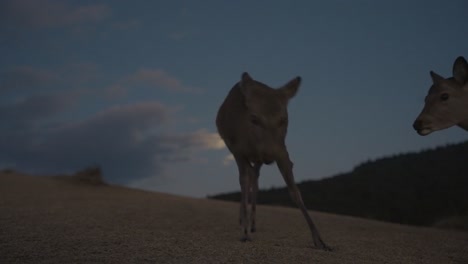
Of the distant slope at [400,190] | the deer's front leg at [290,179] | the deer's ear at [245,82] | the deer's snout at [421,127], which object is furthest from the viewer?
the distant slope at [400,190]

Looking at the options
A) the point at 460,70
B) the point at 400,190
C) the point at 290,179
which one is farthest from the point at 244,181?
the point at 400,190

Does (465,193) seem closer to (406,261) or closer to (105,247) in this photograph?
(406,261)

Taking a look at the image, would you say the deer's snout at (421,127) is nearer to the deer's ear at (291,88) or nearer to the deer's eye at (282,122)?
the deer's ear at (291,88)

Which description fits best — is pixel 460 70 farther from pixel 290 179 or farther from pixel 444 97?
pixel 290 179

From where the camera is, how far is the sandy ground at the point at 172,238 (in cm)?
589

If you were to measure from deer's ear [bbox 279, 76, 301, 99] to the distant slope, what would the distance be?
9309 mm

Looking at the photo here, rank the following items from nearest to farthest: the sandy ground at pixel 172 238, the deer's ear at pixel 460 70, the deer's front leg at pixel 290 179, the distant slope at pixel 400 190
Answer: the sandy ground at pixel 172 238
the deer's front leg at pixel 290 179
the deer's ear at pixel 460 70
the distant slope at pixel 400 190

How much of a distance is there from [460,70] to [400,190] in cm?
1400

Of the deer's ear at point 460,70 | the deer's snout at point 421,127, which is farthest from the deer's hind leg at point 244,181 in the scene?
the deer's ear at point 460,70

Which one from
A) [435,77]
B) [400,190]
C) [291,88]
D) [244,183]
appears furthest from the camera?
[400,190]

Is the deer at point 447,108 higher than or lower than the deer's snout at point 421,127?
higher

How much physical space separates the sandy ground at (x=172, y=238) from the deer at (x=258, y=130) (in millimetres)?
646

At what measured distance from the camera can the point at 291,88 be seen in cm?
721

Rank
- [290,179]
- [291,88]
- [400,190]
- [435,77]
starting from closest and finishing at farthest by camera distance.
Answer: [290,179]
[291,88]
[435,77]
[400,190]
